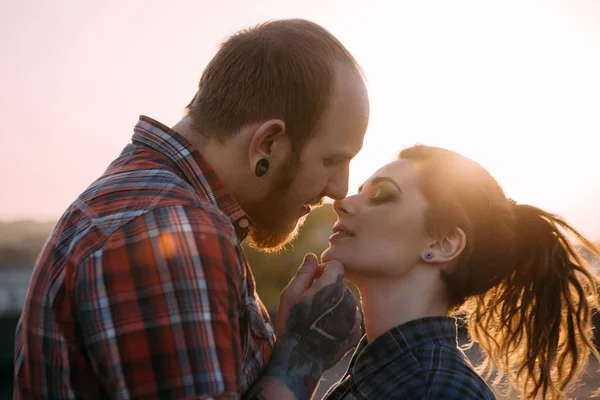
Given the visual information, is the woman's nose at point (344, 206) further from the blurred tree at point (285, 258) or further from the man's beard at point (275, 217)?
the blurred tree at point (285, 258)

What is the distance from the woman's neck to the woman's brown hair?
0.11 metres

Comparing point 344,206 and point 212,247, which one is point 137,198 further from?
point 344,206

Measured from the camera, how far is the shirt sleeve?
1915mm

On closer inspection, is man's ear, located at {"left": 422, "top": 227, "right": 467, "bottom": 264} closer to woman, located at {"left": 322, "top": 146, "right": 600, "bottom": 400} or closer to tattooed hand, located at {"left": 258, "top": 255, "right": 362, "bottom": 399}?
woman, located at {"left": 322, "top": 146, "right": 600, "bottom": 400}

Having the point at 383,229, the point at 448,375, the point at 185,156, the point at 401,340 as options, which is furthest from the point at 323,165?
the point at 448,375

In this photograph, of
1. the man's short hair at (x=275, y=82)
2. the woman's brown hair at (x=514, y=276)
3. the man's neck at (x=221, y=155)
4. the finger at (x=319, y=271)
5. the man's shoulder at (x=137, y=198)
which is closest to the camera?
the man's shoulder at (x=137, y=198)

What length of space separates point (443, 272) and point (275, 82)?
114 centimetres

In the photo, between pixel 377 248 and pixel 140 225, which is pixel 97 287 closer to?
pixel 140 225

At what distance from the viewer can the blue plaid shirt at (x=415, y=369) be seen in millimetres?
2758

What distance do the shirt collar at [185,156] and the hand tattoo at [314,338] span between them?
1.61ft

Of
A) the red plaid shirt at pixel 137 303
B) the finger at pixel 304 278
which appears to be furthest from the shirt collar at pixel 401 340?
the red plaid shirt at pixel 137 303

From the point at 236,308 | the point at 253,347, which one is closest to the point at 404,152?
the point at 253,347

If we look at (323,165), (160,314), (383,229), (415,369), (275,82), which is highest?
(275,82)

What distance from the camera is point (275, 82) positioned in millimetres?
2795
